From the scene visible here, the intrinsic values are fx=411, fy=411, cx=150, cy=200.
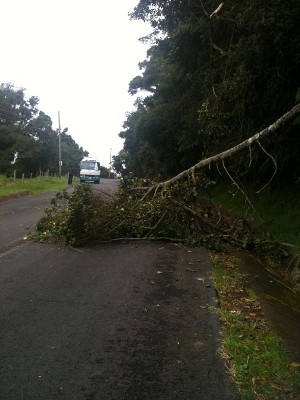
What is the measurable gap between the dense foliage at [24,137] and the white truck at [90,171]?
14554mm

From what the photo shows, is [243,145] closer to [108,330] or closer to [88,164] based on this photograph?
[108,330]

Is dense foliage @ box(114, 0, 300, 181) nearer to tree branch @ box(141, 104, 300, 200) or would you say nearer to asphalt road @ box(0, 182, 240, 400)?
tree branch @ box(141, 104, 300, 200)

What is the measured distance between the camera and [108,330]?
184 inches

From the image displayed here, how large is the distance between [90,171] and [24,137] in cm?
1699

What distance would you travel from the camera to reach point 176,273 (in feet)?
23.7

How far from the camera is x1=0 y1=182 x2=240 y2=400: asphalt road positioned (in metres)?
3.53

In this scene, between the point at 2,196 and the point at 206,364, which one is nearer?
the point at 206,364

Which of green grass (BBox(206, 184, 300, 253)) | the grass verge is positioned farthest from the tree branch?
the grass verge

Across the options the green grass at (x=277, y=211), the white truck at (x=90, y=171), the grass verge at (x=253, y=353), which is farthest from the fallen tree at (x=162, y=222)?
the white truck at (x=90, y=171)

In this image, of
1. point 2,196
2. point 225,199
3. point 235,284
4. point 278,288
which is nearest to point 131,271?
point 235,284

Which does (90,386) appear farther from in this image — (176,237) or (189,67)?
(189,67)

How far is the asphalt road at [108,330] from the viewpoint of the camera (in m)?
3.53

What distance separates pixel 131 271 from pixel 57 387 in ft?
12.6

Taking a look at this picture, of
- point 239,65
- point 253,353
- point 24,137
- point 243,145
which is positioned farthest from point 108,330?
point 24,137
